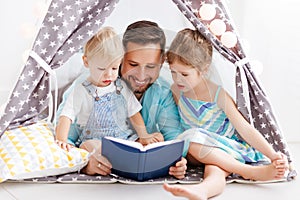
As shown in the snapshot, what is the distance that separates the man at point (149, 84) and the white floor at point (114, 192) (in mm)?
96

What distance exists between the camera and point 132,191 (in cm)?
186

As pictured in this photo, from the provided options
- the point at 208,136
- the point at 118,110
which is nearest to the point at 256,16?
the point at 208,136

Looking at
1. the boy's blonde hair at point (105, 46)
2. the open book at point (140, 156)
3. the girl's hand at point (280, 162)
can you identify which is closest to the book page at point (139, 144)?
the open book at point (140, 156)

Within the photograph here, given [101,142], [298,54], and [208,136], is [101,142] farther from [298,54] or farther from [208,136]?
[298,54]

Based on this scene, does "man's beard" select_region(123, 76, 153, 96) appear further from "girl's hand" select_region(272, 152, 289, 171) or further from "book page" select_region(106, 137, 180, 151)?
"girl's hand" select_region(272, 152, 289, 171)

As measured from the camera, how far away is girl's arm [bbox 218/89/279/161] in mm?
2020

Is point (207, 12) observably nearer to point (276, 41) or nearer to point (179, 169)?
point (179, 169)

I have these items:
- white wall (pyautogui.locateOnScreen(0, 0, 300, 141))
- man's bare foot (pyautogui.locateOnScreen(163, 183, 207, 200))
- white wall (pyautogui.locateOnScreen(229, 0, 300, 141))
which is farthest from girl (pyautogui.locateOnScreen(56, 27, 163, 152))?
white wall (pyautogui.locateOnScreen(229, 0, 300, 141))

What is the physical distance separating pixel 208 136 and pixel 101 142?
36 cm

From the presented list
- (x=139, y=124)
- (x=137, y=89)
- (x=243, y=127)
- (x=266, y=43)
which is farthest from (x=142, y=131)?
(x=266, y=43)

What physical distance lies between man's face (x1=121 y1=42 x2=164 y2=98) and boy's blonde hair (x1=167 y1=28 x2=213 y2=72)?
53 mm

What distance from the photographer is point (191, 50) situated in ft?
6.27

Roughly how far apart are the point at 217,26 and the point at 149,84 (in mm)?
418

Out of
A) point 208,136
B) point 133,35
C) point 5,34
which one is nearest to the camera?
point 133,35
